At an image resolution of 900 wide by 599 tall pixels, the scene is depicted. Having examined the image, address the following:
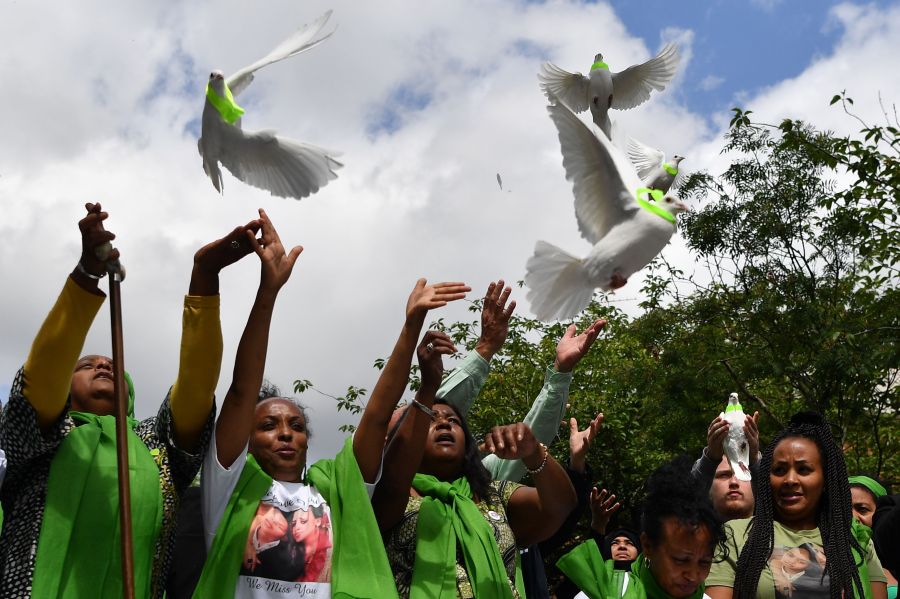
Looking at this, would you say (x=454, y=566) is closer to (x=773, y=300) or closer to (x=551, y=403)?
(x=551, y=403)

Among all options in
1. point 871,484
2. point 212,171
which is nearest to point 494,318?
point 212,171

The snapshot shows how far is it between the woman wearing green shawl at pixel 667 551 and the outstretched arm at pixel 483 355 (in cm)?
71

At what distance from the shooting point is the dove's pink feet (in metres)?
2.93

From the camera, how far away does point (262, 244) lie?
9.27 feet

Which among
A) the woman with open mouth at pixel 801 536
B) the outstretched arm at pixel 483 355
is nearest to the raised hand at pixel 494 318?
the outstretched arm at pixel 483 355

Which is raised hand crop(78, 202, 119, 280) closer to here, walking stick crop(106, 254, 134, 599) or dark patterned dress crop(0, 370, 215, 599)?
walking stick crop(106, 254, 134, 599)

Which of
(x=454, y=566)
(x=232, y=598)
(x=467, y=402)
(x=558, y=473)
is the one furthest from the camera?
→ (x=467, y=402)

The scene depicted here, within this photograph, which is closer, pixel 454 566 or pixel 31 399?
pixel 31 399

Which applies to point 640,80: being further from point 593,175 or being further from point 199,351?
point 199,351

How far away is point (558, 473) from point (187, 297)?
140 centimetres

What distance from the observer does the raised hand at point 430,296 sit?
2.97 meters

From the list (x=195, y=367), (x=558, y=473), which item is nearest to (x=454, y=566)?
(x=558, y=473)

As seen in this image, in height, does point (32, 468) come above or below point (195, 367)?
below

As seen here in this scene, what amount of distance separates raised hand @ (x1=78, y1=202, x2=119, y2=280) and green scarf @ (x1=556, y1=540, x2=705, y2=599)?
1912mm
